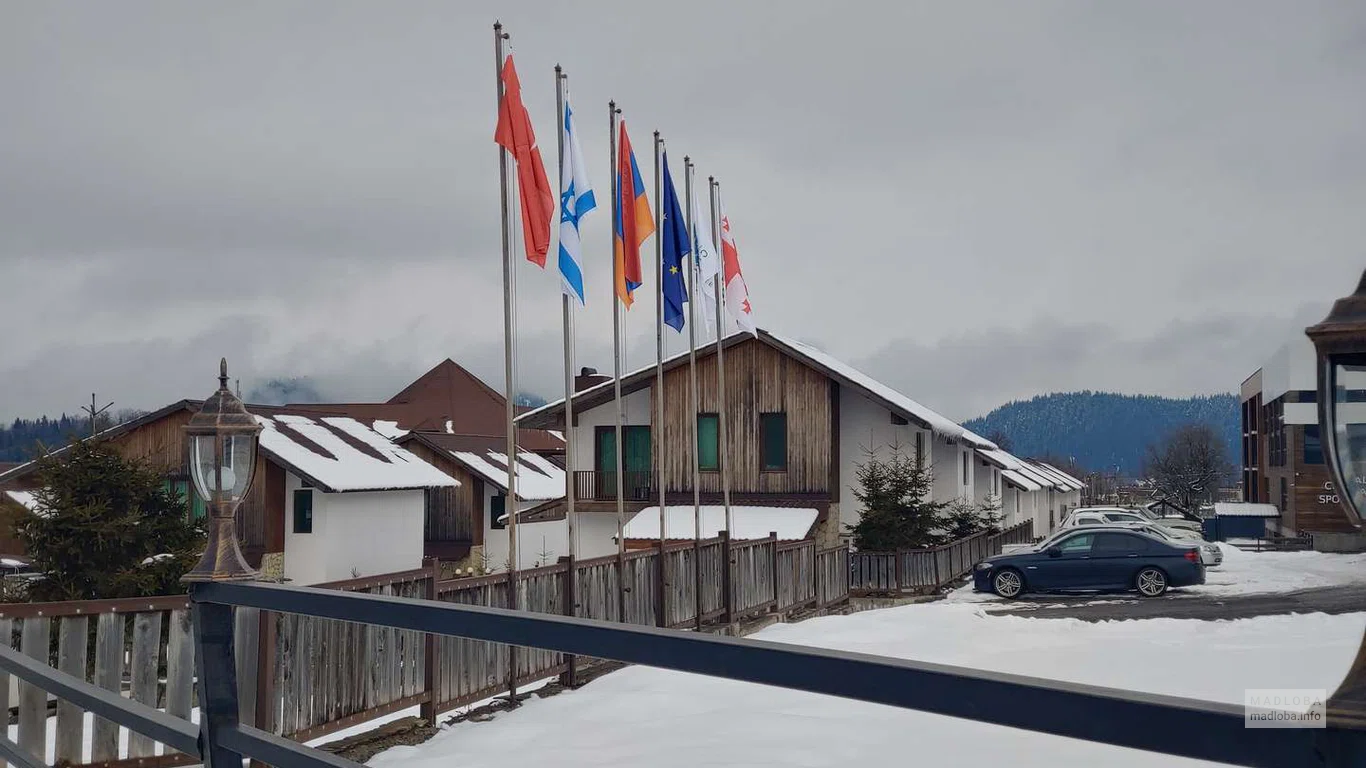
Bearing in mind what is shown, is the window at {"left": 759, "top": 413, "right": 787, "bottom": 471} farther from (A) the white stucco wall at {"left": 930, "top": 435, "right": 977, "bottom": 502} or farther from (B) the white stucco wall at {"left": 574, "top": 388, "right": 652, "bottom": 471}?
(A) the white stucco wall at {"left": 930, "top": 435, "right": 977, "bottom": 502}

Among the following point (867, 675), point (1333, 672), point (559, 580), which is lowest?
point (1333, 672)

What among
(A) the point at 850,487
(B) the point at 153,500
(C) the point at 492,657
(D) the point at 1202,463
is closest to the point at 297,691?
(C) the point at 492,657

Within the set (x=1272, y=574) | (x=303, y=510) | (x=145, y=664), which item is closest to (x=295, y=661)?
(x=145, y=664)

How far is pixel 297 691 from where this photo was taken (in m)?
8.27

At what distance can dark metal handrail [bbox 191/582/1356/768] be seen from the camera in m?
1.37

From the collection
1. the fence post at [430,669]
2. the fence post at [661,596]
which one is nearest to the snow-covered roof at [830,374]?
the fence post at [661,596]

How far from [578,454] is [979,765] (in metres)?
27.5

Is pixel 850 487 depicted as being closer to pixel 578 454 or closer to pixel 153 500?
pixel 578 454

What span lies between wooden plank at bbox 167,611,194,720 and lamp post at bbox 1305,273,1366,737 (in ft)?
25.8

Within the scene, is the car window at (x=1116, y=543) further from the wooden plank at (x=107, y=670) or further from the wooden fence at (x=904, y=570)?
the wooden plank at (x=107, y=670)

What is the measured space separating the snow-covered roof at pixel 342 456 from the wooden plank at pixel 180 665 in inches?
984

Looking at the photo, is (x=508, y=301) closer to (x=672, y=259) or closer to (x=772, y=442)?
(x=672, y=259)

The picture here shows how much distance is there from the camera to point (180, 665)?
806 centimetres

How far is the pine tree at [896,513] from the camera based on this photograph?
2791cm
